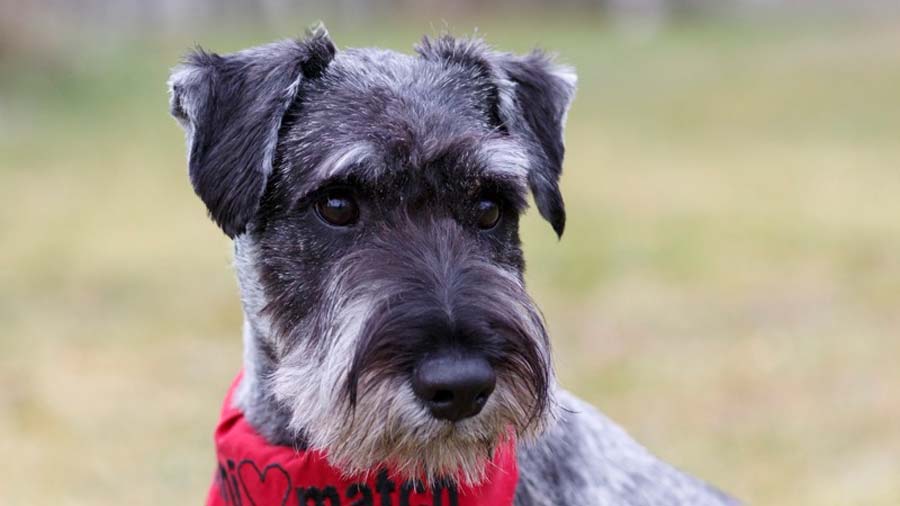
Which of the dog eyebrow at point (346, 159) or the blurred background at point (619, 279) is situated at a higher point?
the blurred background at point (619, 279)

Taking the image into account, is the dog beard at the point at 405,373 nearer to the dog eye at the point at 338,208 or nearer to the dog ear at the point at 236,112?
the dog eye at the point at 338,208

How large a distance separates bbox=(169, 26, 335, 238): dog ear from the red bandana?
0.92 meters

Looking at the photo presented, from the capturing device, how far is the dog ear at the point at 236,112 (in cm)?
505

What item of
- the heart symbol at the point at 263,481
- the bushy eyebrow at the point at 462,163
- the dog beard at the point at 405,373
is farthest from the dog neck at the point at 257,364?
the bushy eyebrow at the point at 462,163

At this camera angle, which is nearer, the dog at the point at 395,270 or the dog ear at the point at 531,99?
the dog at the point at 395,270

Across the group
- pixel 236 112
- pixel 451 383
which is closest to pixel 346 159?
pixel 236 112

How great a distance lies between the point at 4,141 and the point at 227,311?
44.2 feet

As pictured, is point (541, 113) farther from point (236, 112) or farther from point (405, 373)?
point (405, 373)

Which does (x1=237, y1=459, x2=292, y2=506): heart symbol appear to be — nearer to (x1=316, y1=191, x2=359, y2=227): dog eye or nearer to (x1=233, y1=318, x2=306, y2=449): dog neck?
(x1=233, y1=318, x2=306, y2=449): dog neck

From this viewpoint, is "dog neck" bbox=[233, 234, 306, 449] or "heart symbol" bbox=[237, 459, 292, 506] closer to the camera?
"heart symbol" bbox=[237, 459, 292, 506]

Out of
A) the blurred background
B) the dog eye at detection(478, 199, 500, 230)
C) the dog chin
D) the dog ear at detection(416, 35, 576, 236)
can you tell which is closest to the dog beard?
A: the dog chin

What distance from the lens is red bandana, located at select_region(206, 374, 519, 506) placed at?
16.1 feet

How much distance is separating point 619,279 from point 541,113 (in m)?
8.78

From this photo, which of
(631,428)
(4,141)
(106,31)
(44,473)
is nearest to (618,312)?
(631,428)
